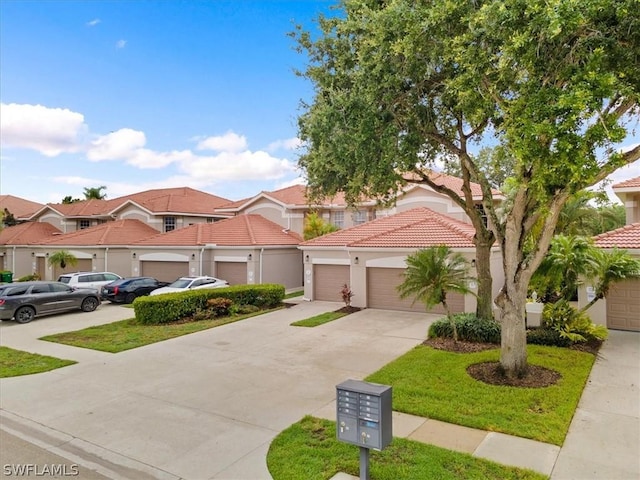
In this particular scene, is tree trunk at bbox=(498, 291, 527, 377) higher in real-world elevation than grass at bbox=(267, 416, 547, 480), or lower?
higher

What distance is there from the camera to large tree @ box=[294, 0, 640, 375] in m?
6.73

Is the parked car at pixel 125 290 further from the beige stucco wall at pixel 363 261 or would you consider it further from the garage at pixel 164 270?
the beige stucco wall at pixel 363 261

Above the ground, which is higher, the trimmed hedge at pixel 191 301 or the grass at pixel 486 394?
the trimmed hedge at pixel 191 301

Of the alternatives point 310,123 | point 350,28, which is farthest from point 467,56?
point 310,123

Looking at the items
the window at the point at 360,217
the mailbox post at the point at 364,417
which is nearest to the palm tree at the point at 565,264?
the mailbox post at the point at 364,417

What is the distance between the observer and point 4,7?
12172 mm

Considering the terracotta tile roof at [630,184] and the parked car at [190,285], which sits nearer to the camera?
the terracotta tile roof at [630,184]

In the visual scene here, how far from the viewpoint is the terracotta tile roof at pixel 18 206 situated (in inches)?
1838

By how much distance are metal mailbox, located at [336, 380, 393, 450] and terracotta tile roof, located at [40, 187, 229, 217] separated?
102ft

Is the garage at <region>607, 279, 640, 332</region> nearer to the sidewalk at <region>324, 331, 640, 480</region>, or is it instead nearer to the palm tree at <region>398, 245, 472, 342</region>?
the palm tree at <region>398, 245, 472, 342</region>

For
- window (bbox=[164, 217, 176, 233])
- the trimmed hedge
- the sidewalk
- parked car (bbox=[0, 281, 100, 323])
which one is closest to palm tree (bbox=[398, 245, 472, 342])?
the sidewalk

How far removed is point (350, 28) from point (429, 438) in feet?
27.5

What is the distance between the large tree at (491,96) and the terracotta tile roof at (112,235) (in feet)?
77.2

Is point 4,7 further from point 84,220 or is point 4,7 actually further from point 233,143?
point 84,220
